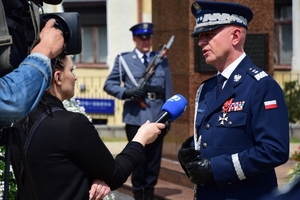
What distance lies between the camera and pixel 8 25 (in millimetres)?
2736

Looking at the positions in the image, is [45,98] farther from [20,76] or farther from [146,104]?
[146,104]

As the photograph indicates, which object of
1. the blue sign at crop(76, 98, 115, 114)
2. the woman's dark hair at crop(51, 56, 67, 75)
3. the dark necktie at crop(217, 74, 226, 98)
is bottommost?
the blue sign at crop(76, 98, 115, 114)

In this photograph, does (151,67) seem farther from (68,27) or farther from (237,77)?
(68,27)

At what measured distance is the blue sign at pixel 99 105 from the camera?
59.5ft

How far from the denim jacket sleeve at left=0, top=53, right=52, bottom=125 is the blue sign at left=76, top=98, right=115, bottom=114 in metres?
15.5

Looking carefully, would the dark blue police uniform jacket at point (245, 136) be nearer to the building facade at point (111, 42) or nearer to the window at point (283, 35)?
the building facade at point (111, 42)

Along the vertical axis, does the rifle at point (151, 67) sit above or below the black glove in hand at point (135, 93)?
above

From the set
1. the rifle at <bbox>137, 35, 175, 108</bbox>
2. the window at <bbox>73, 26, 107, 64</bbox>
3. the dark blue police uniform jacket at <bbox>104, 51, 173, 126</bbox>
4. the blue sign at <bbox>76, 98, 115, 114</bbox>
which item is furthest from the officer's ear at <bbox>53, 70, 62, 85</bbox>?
the window at <bbox>73, 26, 107, 64</bbox>

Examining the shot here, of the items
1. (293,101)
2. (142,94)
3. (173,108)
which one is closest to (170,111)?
(173,108)

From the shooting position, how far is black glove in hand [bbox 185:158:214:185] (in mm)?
3912

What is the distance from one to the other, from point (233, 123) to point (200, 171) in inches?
11.8

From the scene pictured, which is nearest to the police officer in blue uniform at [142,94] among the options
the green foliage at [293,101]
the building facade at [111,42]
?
the green foliage at [293,101]

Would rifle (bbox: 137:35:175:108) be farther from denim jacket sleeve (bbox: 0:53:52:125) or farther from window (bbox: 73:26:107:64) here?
window (bbox: 73:26:107:64)

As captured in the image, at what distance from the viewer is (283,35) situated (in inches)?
784
